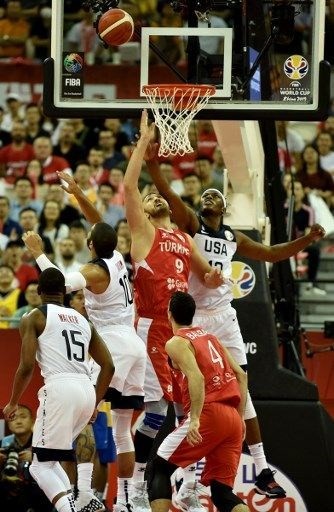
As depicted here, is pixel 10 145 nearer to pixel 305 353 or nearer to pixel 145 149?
pixel 305 353

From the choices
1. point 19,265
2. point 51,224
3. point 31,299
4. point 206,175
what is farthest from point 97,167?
point 31,299

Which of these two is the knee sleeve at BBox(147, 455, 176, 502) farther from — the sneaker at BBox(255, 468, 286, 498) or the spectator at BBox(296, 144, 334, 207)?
the spectator at BBox(296, 144, 334, 207)

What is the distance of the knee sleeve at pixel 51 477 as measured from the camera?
9.72 m

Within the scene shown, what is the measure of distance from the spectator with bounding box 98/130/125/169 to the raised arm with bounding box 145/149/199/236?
8659mm

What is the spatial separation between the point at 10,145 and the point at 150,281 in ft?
34.1

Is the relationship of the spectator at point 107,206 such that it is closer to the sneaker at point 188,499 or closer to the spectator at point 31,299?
the spectator at point 31,299

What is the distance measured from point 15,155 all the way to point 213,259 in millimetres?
9553

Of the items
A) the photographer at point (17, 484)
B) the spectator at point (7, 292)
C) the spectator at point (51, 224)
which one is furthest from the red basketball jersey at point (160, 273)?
the spectator at point (51, 224)

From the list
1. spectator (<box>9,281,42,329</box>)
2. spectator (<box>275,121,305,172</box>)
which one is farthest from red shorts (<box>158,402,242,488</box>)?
spectator (<box>275,121,305,172</box>)

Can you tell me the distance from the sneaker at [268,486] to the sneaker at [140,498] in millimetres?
1101

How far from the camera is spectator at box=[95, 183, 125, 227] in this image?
18.5 meters

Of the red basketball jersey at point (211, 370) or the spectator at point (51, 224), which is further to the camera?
the spectator at point (51, 224)

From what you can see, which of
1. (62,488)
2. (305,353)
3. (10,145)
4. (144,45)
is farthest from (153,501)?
(10,145)

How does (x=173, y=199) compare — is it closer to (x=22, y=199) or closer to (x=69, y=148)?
(x=22, y=199)
